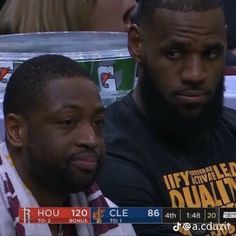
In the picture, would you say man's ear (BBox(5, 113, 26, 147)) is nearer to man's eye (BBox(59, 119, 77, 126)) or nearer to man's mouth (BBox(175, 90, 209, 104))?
man's eye (BBox(59, 119, 77, 126))

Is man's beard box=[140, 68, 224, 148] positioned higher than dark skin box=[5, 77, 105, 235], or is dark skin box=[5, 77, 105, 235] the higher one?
dark skin box=[5, 77, 105, 235]

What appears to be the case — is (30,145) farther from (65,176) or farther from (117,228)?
(117,228)

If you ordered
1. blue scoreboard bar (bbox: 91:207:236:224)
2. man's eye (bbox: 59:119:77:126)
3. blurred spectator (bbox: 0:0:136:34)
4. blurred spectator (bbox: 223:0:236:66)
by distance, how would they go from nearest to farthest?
blue scoreboard bar (bbox: 91:207:236:224)
man's eye (bbox: 59:119:77:126)
blurred spectator (bbox: 0:0:136:34)
blurred spectator (bbox: 223:0:236:66)

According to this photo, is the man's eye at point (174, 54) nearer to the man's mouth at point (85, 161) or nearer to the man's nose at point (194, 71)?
the man's nose at point (194, 71)

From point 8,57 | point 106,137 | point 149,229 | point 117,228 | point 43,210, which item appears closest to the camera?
point 43,210

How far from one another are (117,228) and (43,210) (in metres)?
0.22

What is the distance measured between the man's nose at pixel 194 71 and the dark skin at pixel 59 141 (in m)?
0.35

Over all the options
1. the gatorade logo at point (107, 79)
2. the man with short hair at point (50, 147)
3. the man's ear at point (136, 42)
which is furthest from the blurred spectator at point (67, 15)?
the man with short hair at point (50, 147)

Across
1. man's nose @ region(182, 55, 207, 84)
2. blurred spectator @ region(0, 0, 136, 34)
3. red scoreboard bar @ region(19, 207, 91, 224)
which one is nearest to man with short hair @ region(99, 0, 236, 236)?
man's nose @ region(182, 55, 207, 84)

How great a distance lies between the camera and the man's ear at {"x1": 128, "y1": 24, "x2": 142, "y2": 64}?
2352 mm

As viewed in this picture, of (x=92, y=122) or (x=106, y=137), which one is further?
(x=106, y=137)

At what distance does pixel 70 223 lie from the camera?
6.08 ft

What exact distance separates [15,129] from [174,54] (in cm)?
51

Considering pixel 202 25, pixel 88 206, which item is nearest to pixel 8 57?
pixel 202 25
